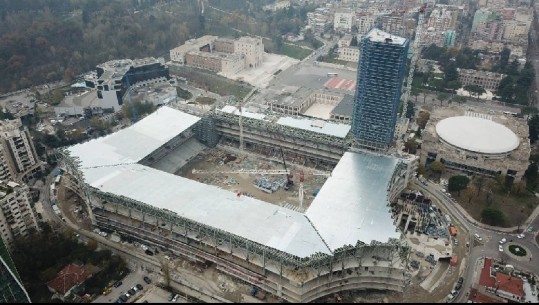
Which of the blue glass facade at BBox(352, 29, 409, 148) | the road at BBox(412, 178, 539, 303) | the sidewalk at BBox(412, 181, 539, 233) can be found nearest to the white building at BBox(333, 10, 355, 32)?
the blue glass facade at BBox(352, 29, 409, 148)

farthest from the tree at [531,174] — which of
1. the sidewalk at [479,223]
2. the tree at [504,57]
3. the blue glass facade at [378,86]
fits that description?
the tree at [504,57]

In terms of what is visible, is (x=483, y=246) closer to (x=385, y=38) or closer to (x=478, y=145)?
(x=478, y=145)

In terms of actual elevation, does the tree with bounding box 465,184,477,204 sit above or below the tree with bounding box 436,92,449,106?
below

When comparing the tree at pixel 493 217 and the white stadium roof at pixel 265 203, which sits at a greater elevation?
the white stadium roof at pixel 265 203

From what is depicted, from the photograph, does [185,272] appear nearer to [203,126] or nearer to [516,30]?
[203,126]

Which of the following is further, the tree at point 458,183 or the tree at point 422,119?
the tree at point 422,119

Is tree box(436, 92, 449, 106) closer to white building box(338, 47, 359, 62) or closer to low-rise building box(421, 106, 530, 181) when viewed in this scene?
low-rise building box(421, 106, 530, 181)

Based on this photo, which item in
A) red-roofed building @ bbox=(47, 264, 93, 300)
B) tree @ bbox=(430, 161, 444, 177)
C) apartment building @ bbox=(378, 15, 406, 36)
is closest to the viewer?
red-roofed building @ bbox=(47, 264, 93, 300)

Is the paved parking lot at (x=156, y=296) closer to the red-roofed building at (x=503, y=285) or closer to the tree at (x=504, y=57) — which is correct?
the red-roofed building at (x=503, y=285)

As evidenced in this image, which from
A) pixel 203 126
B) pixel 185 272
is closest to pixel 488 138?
pixel 203 126
